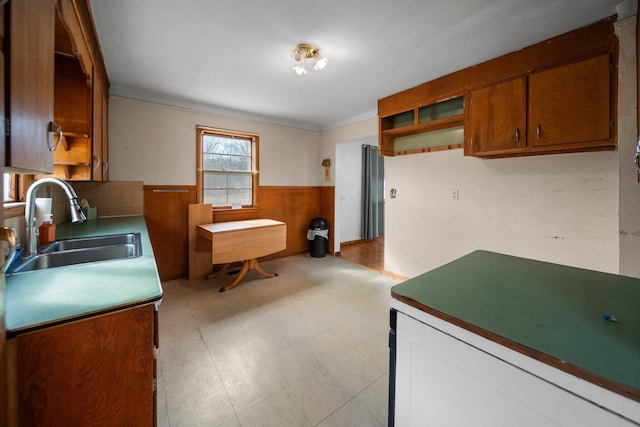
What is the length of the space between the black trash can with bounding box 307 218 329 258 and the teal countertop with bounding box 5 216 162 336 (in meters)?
3.27

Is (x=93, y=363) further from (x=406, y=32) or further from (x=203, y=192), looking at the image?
(x=203, y=192)

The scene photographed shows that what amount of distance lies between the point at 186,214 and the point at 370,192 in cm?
380

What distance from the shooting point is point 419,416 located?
0.88 metres

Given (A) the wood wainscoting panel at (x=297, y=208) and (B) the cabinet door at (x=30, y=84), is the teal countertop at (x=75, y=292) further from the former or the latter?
(A) the wood wainscoting panel at (x=297, y=208)

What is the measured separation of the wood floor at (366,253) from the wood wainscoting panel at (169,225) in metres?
2.62

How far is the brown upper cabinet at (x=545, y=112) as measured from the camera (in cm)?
180

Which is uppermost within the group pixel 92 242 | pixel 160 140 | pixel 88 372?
pixel 160 140

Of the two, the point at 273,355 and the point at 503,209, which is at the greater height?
the point at 503,209

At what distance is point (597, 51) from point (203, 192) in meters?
4.23

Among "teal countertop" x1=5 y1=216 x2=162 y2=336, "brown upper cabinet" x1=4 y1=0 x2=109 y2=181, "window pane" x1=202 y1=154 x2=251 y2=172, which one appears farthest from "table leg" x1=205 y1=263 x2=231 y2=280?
"teal countertop" x1=5 y1=216 x2=162 y2=336

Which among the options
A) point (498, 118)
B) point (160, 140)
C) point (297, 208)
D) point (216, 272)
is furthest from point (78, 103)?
point (498, 118)

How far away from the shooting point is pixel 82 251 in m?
1.62

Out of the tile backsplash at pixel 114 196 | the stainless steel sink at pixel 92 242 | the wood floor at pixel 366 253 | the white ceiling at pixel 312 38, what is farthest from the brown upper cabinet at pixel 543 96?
the tile backsplash at pixel 114 196

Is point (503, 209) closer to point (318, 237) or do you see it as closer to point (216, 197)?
point (318, 237)
